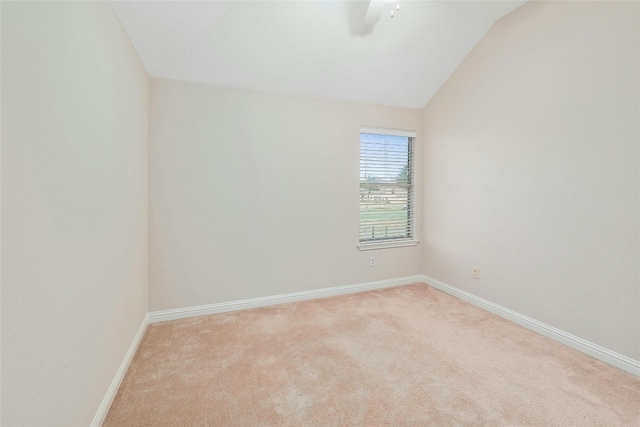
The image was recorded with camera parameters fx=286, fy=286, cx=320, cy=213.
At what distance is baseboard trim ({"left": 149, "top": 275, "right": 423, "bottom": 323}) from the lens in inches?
108

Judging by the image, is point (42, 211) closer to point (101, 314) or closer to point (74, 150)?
point (74, 150)

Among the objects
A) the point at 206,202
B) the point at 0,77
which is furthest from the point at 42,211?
the point at 206,202

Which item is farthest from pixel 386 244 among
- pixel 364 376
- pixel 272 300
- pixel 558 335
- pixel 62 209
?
pixel 62 209

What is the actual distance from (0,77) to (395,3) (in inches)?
105

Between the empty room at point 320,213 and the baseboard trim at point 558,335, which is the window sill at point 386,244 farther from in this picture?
the baseboard trim at point 558,335

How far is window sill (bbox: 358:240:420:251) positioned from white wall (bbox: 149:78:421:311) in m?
0.10

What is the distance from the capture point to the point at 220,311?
2.90m

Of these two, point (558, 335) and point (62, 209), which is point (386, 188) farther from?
point (62, 209)

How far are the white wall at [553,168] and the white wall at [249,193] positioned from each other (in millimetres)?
1104

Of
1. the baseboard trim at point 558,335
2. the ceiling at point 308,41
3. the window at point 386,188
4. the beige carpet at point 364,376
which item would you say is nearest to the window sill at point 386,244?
the window at point 386,188

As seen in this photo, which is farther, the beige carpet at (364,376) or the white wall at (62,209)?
the beige carpet at (364,376)

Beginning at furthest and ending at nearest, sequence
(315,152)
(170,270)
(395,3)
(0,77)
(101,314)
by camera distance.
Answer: (315,152) → (170,270) → (395,3) → (101,314) → (0,77)

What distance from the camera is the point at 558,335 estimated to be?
237 centimetres

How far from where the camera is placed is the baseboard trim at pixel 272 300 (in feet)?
8.98
